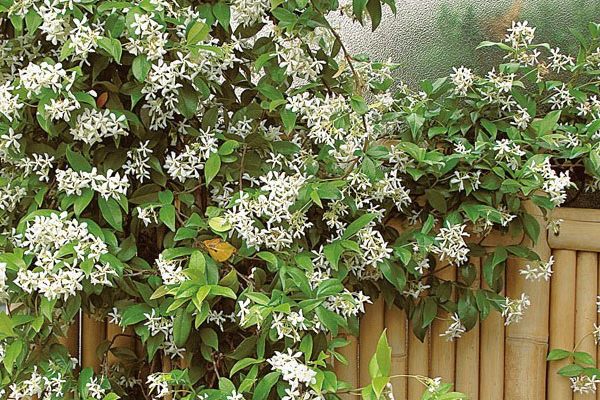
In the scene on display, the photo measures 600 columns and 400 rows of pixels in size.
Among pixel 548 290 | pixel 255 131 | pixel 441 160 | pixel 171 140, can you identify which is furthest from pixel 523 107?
pixel 171 140

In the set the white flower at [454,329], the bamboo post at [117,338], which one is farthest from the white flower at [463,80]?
the bamboo post at [117,338]

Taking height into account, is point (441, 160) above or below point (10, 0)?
below

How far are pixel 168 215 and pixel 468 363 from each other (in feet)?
2.36

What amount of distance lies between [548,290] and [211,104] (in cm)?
76

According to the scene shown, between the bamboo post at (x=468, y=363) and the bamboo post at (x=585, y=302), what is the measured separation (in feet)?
0.64

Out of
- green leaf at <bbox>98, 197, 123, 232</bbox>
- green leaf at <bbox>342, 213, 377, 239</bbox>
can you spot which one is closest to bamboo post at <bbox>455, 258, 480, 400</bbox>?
green leaf at <bbox>342, 213, 377, 239</bbox>

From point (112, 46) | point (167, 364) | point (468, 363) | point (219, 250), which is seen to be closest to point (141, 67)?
point (112, 46)

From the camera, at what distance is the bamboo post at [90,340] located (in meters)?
1.75

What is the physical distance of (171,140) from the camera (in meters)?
1.54

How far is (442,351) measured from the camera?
5.77ft

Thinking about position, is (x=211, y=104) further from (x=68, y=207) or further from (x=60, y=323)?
(x=60, y=323)

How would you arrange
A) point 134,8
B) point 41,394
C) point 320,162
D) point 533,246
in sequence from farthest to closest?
point 533,246, point 320,162, point 41,394, point 134,8

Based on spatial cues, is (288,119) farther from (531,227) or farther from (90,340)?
(90,340)

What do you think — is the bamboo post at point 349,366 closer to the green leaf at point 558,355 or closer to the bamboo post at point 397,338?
the bamboo post at point 397,338
